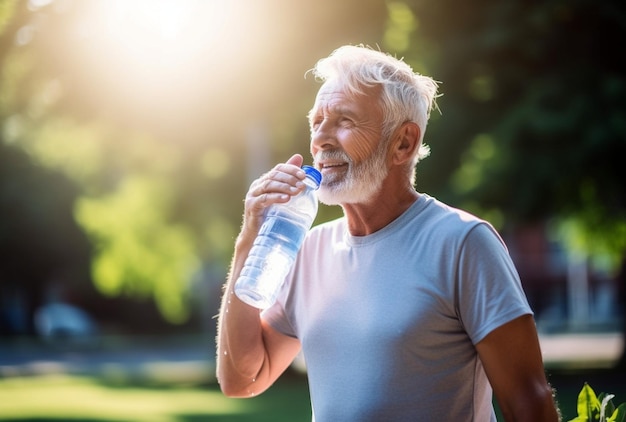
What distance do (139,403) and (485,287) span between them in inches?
514

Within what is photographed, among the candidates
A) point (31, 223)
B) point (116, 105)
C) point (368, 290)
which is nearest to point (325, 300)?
point (368, 290)

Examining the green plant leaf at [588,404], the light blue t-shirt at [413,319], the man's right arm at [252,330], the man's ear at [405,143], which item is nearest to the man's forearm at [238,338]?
the man's right arm at [252,330]

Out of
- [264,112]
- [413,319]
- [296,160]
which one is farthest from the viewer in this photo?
[264,112]

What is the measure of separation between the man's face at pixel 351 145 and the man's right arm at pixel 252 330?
0.35ft

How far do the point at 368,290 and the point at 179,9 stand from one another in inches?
374

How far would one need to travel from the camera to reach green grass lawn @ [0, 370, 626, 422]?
503 inches

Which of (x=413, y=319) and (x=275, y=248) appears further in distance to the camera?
(x=275, y=248)

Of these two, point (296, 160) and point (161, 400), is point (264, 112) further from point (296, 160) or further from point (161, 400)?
point (296, 160)

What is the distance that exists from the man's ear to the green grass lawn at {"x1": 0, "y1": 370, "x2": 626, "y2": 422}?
847cm

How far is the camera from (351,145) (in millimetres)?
2859

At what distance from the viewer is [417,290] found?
103 inches

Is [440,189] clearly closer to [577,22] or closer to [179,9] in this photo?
[577,22]

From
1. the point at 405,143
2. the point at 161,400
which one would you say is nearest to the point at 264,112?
the point at 161,400

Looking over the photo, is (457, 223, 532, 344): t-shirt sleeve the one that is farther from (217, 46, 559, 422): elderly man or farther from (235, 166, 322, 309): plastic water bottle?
(235, 166, 322, 309): plastic water bottle
